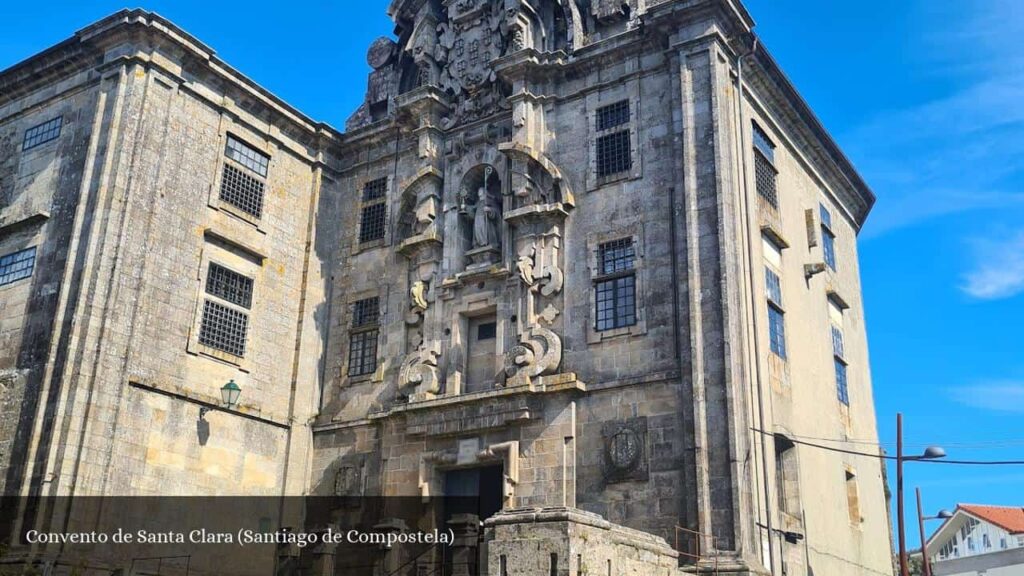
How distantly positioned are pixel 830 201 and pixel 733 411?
12588mm

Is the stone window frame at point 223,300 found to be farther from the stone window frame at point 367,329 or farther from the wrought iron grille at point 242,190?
the stone window frame at point 367,329

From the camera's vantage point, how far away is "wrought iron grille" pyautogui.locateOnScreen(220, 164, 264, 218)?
26.1 metres

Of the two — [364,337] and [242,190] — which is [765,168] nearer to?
[364,337]

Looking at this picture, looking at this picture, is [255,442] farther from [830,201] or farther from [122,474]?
[830,201]

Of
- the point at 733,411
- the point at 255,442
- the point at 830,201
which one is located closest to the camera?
the point at 733,411

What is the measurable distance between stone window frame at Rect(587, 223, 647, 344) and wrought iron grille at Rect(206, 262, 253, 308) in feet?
29.8

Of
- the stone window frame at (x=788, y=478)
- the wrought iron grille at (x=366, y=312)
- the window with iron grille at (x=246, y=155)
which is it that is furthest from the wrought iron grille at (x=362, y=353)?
the stone window frame at (x=788, y=478)

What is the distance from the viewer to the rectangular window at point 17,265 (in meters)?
24.1

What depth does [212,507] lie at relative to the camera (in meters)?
23.6

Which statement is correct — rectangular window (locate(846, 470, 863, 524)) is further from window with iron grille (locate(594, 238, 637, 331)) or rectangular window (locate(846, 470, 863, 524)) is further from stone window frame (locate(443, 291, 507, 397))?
stone window frame (locate(443, 291, 507, 397))

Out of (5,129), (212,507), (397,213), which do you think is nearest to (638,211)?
(397,213)

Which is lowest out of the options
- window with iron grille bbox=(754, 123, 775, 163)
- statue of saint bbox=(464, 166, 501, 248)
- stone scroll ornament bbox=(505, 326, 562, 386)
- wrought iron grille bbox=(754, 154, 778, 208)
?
stone scroll ornament bbox=(505, 326, 562, 386)

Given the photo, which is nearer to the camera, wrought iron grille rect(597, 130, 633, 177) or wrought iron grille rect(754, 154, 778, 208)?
wrought iron grille rect(597, 130, 633, 177)

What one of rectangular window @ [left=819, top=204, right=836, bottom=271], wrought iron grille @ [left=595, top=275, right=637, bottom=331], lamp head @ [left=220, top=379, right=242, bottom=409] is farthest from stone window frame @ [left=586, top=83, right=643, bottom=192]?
lamp head @ [left=220, top=379, right=242, bottom=409]
